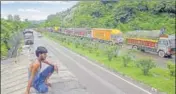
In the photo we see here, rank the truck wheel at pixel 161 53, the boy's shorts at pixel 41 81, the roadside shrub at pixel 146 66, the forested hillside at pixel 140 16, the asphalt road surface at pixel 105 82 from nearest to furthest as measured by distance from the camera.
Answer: the boy's shorts at pixel 41 81 → the asphalt road surface at pixel 105 82 → the roadside shrub at pixel 146 66 → the truck wheel at pixel 161 53 → the forested hillside at pixel 140 16

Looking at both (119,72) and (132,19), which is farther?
(132,19)

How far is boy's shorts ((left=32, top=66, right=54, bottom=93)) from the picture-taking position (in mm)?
9191

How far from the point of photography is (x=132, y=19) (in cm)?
8225

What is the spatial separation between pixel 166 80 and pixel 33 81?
1613 cm

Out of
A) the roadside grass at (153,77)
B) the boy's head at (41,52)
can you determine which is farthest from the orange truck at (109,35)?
the boy's head at (41,52)

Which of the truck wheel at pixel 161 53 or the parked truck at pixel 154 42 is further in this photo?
the truck wheel at pixel 161 53

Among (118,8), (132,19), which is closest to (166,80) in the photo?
(132,19)

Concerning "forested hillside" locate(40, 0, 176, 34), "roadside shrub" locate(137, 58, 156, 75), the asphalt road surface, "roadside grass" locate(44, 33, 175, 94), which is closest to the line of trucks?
"forested hillside" locate(40, 0, 176, 34)

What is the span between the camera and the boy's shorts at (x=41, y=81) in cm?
919

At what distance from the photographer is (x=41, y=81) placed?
9320 mm

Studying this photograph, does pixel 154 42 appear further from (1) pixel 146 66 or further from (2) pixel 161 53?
(1) pixel 146 66

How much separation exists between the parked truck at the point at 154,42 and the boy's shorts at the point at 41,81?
112 ft

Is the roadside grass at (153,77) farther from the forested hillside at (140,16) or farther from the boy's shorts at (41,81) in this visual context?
the forested hillside at (140,16)

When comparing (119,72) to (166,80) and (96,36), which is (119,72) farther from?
(96,36)
